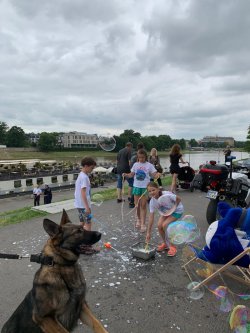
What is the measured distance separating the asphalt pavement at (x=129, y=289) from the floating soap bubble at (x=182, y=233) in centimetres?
55

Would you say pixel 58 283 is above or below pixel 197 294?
above

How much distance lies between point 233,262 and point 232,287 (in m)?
0.72

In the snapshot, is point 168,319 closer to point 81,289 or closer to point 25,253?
point 81,289

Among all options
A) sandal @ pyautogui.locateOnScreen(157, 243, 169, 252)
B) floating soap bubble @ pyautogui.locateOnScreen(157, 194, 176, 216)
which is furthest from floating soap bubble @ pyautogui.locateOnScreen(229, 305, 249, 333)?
sandal @ pyautogui.locateOnScreen(157, 243, 169, 252)

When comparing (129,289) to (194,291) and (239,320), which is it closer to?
(194,291)

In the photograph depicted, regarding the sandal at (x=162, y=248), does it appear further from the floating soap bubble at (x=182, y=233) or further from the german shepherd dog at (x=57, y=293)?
the german shepherd dog at (x=57, y=293)

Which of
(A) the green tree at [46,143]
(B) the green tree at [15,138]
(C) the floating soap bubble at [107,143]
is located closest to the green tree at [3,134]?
(B) the green tree at [15,138]

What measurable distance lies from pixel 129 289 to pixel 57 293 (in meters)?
1.81

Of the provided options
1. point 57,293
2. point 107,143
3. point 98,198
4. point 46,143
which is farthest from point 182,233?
point 46,143

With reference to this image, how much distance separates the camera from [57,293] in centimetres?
297

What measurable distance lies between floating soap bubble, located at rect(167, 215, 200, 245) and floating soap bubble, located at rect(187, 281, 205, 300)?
2.43 ft

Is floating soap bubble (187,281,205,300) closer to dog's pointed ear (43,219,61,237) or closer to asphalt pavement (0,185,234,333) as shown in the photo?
asphalt pavement (0,185,234,333)

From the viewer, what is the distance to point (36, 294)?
2.94 meters

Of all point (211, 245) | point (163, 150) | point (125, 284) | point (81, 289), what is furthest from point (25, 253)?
point (163, 150)
